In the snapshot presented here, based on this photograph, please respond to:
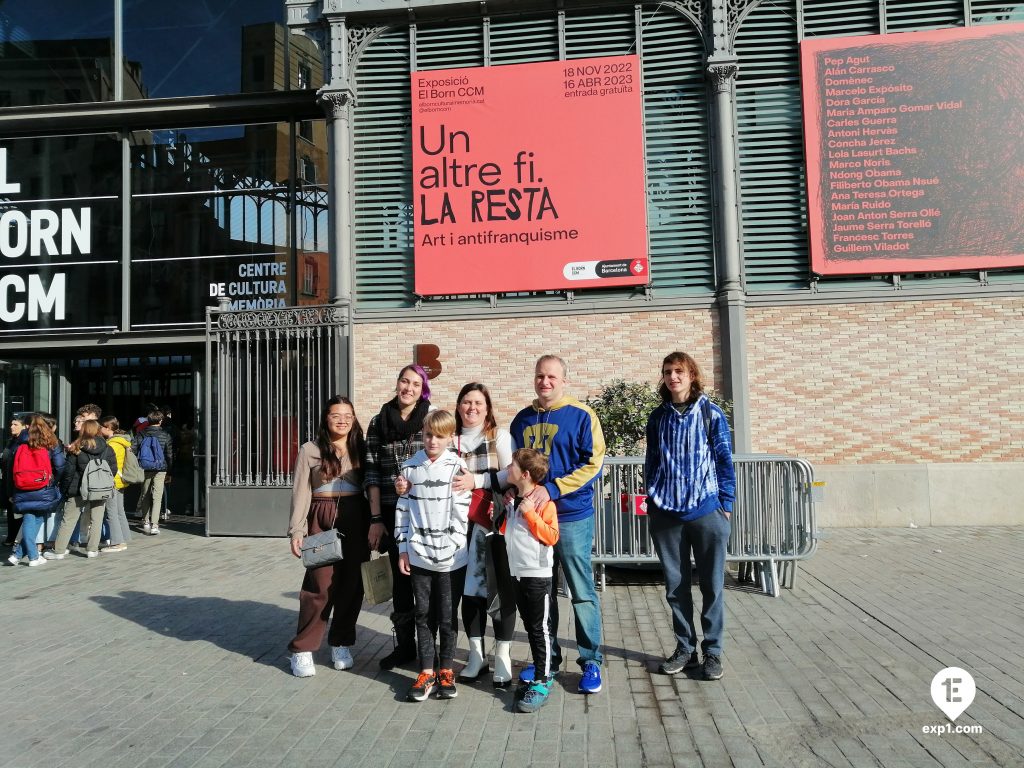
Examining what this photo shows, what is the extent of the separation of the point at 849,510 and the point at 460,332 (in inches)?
238

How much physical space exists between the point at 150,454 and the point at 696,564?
29.8 feet

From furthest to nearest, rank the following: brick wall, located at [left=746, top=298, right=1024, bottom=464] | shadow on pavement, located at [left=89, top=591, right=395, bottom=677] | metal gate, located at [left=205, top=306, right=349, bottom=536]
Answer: metal gate, located at [left=205, top=306, right=349, bottom=536] < brick wall, located at [left=746, top=298, right=1024, bottom=464] < shadow on pavement, located at [left=89, top=591, right=395, bottom=677]

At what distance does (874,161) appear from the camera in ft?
34.5

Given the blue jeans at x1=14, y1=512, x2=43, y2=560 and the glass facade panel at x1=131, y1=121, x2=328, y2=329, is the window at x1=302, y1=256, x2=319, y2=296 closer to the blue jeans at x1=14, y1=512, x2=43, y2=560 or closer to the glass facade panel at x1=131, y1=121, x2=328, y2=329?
the glass facade panel at x1=131, y1=121, x2=328, y2=329

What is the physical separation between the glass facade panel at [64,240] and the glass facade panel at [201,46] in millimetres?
1423

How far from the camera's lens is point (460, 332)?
11023 mm

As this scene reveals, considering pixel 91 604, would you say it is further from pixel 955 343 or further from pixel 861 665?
pixel 955 343

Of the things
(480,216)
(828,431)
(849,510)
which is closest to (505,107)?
(480,216)

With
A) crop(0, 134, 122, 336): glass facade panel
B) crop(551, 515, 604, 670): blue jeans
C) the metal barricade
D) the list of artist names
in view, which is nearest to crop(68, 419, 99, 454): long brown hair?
crop(0, 134, 122, 336): glass facade panel

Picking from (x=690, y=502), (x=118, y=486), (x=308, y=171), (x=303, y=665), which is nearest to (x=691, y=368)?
(x=690, y=502)

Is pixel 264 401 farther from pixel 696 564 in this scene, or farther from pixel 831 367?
pixel 831 367

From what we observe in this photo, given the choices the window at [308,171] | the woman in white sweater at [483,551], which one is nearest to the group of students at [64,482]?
the window at [308,171]

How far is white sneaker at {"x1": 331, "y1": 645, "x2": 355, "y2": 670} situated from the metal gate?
6000mm
